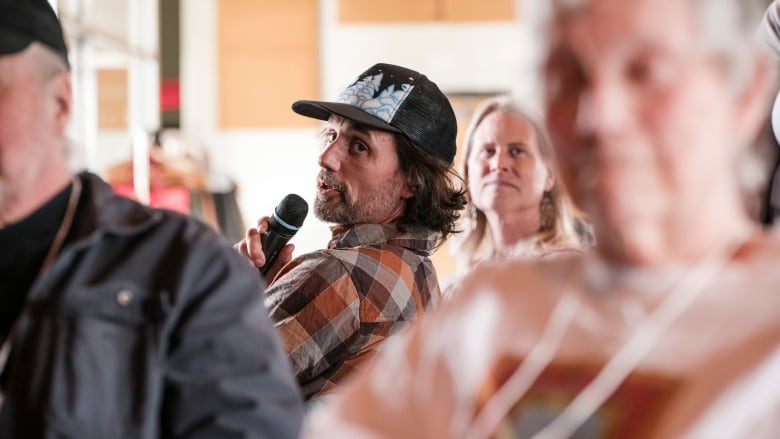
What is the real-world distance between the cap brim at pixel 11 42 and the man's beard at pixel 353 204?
3.41 ft

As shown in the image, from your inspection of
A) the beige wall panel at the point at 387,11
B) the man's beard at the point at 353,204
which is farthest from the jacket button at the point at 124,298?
the beige wall panel at the point at 387,11

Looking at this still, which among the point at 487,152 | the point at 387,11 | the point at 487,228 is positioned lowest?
the point at 487,228

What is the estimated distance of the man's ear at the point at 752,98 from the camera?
746 millimetres

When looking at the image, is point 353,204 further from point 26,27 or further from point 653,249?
point 653,249

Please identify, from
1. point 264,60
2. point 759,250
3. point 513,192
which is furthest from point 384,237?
point 264,60

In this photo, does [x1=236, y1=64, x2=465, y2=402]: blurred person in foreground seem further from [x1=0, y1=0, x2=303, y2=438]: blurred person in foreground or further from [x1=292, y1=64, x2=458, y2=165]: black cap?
[x1=0, y1=0, x2=303, y2=438]: blurred person in foreground

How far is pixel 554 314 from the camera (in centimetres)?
78

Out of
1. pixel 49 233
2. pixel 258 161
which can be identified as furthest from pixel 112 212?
pixel 258 161

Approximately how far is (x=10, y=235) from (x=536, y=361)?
0.80m

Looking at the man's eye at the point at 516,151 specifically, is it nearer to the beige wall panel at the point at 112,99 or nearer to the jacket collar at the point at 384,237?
the jacket collar at the point at 384,237

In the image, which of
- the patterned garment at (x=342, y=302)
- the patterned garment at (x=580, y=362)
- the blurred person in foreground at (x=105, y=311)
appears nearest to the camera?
the patterned garment at (x=580, y=362)

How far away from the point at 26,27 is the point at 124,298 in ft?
1.16

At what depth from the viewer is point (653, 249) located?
742 mm

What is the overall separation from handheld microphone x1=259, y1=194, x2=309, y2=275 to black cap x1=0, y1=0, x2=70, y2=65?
826mm
